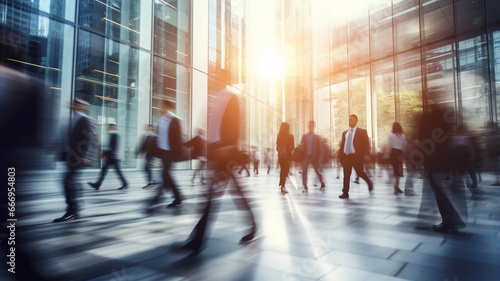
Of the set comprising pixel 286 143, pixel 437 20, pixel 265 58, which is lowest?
pixel 286 143

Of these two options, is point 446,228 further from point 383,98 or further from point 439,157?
point 383,98

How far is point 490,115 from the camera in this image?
46.9ft

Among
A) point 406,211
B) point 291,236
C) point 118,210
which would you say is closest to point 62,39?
point 118,210

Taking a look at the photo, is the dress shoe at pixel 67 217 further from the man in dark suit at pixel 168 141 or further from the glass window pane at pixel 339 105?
the glass window pane at pixel 339 105

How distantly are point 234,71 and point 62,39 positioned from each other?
33.4 feet

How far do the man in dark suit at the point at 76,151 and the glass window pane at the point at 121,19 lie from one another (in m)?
8.60

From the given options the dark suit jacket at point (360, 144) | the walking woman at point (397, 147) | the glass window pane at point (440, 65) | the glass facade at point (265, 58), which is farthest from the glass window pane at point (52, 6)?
the glass window pane at point (440, 65)

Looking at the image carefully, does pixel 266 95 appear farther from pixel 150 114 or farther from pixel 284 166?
pixel 284 166

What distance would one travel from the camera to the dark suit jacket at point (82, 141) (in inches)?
138

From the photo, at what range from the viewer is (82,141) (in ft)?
12.5

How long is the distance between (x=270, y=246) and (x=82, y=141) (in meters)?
2.74

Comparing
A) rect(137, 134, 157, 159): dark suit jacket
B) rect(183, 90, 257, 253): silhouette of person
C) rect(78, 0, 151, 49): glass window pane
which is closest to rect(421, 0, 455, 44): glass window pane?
rect(78, 0, 151, 49): glass window pane

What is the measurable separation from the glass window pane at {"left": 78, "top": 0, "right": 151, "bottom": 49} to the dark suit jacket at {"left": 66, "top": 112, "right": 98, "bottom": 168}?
28.4 ft

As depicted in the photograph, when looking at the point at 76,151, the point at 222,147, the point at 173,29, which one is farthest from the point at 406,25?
the point at 76,151
